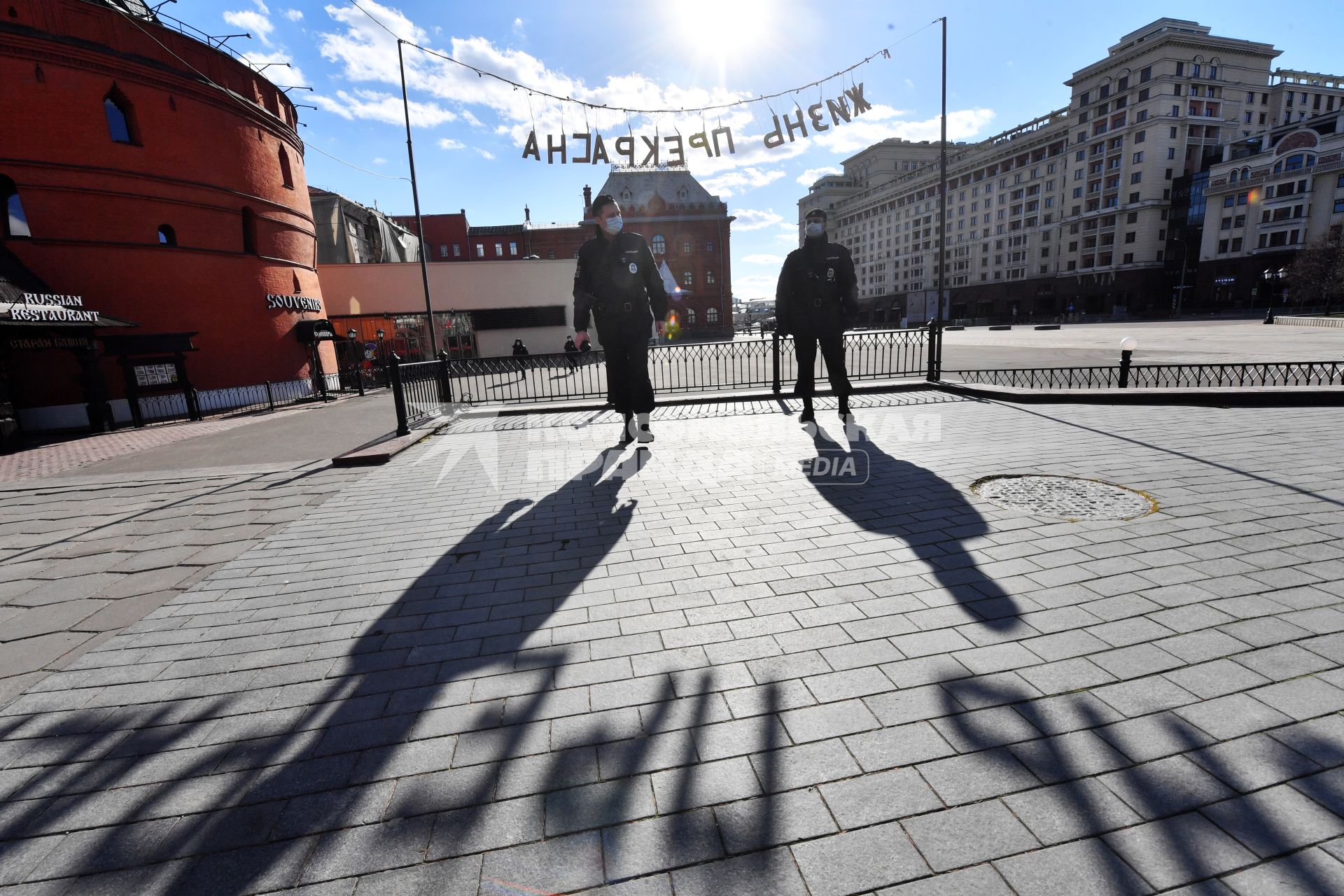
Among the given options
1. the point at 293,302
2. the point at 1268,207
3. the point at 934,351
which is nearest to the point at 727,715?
the point at 934,351

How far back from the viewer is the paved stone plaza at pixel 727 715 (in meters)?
1.64

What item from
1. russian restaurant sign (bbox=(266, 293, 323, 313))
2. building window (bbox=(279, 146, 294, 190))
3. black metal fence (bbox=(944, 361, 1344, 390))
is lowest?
black metal fence (bbox=(944, 361, 1344, 390))

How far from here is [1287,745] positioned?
193cm

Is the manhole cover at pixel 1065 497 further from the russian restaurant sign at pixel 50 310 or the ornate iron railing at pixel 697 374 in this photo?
the russian restaurant sign at pixel 50 310

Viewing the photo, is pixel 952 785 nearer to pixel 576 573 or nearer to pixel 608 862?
pixel 608 862

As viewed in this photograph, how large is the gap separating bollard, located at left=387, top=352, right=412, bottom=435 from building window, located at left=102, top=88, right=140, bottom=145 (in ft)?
41.7

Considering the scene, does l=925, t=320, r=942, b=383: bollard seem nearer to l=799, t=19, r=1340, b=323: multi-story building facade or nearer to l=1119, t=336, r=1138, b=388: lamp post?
l=1119, t=336, r=1138, b=388: lamp post

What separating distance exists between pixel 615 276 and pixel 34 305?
1320 centimetres

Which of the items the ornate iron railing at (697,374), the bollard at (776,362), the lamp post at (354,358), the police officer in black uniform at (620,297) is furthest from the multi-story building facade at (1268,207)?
the lamp post at (354,358)

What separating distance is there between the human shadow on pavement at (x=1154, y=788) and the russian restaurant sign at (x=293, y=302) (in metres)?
21.1

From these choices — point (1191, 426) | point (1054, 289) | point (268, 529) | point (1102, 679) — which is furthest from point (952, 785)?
point (1054, 289)

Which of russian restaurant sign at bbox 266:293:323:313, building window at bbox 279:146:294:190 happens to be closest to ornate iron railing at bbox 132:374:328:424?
russian restaurant sign at bbox 266:293:323:313

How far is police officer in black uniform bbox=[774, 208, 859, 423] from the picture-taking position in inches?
287

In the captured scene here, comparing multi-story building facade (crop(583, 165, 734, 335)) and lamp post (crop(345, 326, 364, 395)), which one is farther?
multi-story building facade (crop(583, 165, 734, 335))
